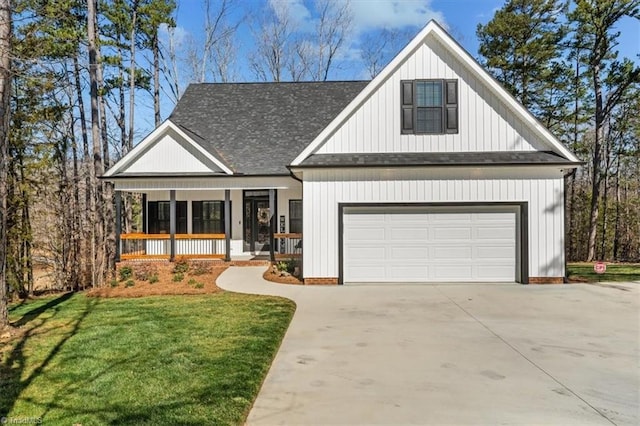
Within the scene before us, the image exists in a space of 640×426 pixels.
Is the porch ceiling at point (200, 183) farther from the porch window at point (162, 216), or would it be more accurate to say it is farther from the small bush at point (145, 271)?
the small bush at point (145, 271)

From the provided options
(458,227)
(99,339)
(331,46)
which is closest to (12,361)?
(99,339)

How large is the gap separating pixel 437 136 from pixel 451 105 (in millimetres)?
954

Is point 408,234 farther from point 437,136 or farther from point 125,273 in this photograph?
point 125,273

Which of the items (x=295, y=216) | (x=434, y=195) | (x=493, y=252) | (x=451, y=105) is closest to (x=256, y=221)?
(x=295, y=216)

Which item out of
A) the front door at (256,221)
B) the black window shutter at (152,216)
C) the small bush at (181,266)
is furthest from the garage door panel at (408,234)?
the black window shutter at (152,216)

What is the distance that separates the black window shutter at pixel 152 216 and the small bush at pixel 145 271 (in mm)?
2768

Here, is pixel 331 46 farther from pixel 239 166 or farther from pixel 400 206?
pixel 400 206

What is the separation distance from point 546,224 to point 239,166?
34.6 ft

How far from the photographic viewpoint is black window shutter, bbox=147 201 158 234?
16.6 metres

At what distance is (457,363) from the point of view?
5.23 meters

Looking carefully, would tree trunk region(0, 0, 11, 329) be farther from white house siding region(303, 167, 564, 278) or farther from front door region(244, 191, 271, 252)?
front door region(244, 191, 271, 252)

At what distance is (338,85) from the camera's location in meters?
19.4

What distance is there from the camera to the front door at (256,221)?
54.4 feet

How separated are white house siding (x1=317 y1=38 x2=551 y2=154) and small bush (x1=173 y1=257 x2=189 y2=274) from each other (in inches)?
242
